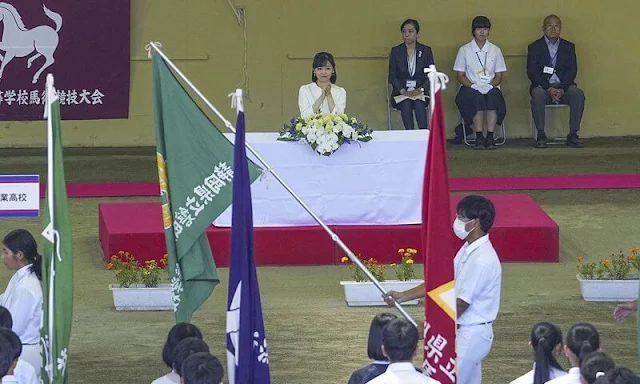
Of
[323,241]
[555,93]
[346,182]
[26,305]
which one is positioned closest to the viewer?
[26,305]

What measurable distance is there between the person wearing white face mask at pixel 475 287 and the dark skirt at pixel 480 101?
345 inches

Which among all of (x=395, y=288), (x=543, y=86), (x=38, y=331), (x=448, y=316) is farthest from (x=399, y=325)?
(x=543, y=86)

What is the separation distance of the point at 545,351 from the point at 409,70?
9.28 m

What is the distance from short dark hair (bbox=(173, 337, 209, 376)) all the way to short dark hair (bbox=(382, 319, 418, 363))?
0.79 meters

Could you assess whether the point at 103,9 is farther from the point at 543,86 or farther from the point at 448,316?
the point at 448,316

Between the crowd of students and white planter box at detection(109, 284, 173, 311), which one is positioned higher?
the crowd of students

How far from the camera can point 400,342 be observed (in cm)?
514

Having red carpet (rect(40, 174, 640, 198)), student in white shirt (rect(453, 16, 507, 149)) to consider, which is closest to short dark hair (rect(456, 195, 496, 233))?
red carpet (rect(40, 174, 640, 198))

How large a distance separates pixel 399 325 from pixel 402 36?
10601 millimetres

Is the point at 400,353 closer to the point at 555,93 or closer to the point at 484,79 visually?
the point at 484,79

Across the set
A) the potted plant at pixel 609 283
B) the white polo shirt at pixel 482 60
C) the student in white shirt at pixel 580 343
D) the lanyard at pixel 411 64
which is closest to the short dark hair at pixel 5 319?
the student in white shirt at pixel 580 343

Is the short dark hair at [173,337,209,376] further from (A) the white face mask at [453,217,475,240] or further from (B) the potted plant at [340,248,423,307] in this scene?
(B) the potted plant at [340,248,423,307]

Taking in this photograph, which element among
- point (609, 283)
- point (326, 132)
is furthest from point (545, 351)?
point (326, 132)

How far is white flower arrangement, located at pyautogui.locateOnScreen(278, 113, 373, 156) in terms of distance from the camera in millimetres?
10195
